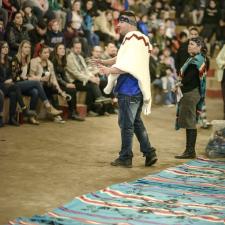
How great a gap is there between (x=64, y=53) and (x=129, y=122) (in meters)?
3.95

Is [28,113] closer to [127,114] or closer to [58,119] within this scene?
[58,119]

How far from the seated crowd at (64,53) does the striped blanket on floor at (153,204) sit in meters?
1.86

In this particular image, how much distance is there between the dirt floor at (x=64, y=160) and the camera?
5.04m

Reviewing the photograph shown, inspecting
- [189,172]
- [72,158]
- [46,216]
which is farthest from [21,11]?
[46,216]

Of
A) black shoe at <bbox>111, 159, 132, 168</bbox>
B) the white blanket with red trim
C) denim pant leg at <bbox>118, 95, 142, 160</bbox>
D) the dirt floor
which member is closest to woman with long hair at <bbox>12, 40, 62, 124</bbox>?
the dirt floor

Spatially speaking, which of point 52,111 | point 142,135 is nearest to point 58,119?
point 52,111

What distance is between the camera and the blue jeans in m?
6.12

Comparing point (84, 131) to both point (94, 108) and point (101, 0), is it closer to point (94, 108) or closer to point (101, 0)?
point (94, 108)

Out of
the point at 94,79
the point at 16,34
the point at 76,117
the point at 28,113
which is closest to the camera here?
the point at 28,113

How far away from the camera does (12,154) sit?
267 inches

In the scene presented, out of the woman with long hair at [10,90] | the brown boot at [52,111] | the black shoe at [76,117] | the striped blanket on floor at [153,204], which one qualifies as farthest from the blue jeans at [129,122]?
the black shoe at [76,117]

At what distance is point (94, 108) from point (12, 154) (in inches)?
144

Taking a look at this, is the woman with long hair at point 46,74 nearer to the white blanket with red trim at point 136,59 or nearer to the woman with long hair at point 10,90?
the woman with long hair at point 10,90

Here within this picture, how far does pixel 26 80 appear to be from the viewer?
29.6 ft
